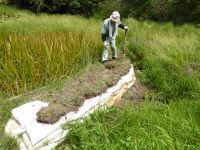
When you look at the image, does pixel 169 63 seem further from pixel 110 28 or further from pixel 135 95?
pixel 110 28

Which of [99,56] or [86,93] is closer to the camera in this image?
[86,93]

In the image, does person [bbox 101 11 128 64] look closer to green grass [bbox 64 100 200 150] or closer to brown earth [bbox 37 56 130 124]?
brown earth [bbox 37 56 130 124]

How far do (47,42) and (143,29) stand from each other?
4062mm

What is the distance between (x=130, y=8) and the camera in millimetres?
16828

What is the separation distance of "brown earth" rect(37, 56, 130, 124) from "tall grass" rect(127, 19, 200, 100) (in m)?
0.65

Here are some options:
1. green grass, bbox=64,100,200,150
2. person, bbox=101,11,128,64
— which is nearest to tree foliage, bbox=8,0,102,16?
person, bbox=101,11,128,64

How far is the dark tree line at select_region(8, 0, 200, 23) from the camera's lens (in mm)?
13744

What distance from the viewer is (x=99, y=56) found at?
25.0ft

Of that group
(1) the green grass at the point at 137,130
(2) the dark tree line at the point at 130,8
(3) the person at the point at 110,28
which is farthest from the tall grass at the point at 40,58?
(2) the dark tree line at the point at 130,8

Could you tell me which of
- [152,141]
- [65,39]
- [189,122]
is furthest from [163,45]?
[152,141]

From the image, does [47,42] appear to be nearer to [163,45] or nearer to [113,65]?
[113,65]

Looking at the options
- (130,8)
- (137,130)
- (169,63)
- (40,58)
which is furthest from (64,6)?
(137,130)

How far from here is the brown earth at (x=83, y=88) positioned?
455 centimetres

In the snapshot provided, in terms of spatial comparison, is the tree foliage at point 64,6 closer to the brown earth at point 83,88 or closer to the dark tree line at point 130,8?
the dark tree line at point 130,8
